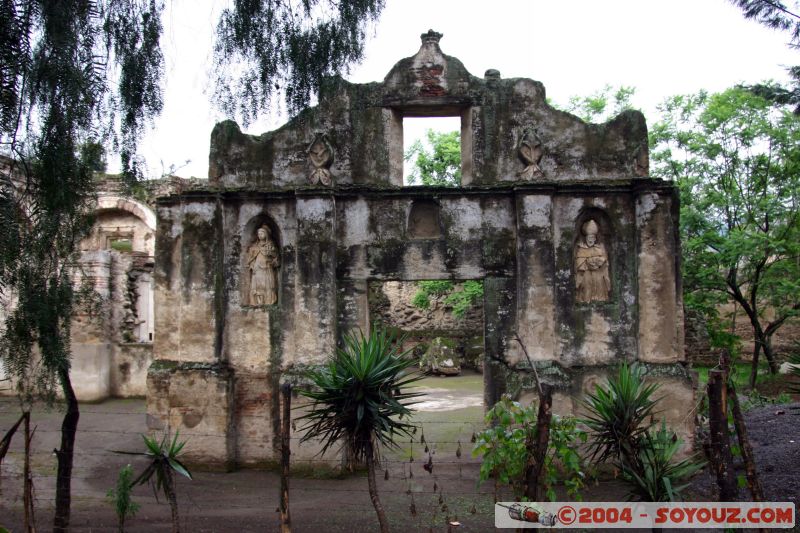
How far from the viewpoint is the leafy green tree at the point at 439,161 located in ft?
95.9

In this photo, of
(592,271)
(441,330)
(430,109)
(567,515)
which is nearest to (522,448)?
(567,515)

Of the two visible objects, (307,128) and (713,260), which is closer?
(307,128)

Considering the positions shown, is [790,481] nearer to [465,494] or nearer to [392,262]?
[465,494]

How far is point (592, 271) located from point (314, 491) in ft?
18.2

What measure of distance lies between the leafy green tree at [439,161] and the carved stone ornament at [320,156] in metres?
17.6

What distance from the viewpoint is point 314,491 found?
9.98 metres

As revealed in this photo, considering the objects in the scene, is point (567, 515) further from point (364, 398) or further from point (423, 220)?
point (423, 220)

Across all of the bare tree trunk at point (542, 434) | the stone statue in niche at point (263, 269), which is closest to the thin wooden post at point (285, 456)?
the bare tree trunk at point (542, 434)

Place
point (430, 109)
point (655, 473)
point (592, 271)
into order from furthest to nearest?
point (430, 109)
point (592, 271)
point (655, 473)

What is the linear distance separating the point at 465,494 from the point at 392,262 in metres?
3.83

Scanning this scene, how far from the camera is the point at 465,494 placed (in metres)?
9.74

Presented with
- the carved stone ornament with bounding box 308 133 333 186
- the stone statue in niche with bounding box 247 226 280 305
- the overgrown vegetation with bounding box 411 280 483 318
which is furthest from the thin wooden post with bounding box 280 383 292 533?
the overgrown vegetation with bounding box 411 280 483 318

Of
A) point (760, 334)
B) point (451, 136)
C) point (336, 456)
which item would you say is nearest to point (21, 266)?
point (336, 456)

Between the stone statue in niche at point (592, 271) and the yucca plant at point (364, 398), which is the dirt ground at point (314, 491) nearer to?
the yucca plant at point (364, 398)
